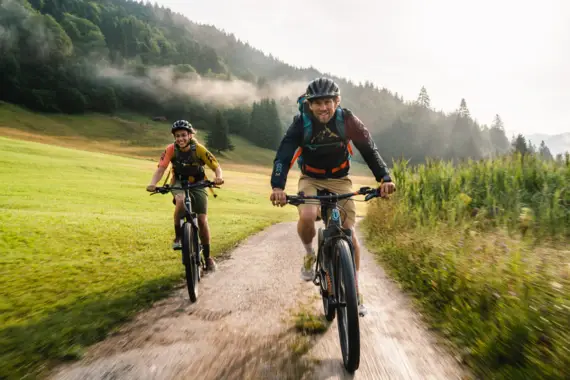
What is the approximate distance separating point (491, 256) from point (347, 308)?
2.86 m

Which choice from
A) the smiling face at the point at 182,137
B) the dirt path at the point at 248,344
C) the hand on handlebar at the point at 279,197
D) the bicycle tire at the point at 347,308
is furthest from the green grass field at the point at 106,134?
the bicycle tire at the point at 347,308

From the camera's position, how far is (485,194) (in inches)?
321

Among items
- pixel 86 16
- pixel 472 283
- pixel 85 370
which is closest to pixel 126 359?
pixel 85 370

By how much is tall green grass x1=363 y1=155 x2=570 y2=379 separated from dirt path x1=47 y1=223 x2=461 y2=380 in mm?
455

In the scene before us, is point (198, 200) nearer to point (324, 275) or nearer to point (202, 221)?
point (202, 221)

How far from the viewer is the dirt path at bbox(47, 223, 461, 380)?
3059 millimetres

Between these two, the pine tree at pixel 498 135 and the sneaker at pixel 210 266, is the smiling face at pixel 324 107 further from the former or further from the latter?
the pine tree at pixel 498 135

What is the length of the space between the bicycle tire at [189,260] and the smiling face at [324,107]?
2.76 meters

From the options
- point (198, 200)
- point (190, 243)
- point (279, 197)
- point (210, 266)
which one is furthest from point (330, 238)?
Answer: point (210, 266)

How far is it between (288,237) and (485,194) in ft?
19.3

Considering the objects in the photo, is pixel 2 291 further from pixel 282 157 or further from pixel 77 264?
pixel 282 157

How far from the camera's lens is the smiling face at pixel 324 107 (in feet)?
13.7

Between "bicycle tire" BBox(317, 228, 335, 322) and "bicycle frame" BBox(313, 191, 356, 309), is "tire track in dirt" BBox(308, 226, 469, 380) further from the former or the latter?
"bicycle frame" BBox(313, 191, 356, 309)

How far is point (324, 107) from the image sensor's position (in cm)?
419
